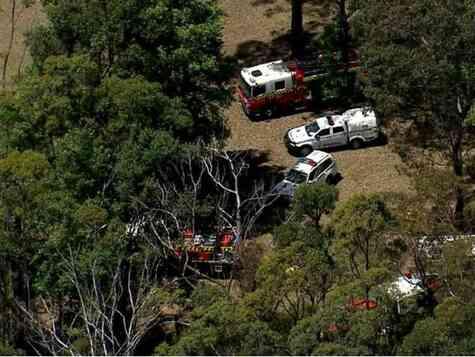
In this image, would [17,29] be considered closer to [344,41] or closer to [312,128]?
[344,41]

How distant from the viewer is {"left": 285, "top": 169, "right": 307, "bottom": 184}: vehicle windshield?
41.2 meters

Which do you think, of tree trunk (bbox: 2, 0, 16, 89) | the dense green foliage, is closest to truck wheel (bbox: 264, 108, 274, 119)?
the dense green foliage

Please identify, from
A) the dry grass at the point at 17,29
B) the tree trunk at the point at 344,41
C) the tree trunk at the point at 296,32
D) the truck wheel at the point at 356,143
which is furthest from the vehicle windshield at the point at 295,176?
the dry grass at the point at 17,29

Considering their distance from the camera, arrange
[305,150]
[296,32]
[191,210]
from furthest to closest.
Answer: [296,32] < [305,150] < [191,210]

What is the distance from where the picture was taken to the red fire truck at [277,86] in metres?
45.9

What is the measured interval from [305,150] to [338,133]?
5.15ft

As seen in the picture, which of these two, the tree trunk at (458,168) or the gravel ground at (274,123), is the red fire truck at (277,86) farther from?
the tree trunk at (458,168)

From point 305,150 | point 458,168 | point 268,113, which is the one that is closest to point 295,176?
point 305,150

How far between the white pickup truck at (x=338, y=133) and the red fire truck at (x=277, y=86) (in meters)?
2.65

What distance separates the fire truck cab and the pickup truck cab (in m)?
4.65

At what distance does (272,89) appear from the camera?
46031mm

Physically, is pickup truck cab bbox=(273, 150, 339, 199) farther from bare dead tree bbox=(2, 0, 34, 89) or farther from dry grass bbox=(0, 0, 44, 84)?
dry grass bbox=(0, 0, 44, 84)

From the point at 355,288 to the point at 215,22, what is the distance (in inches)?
561

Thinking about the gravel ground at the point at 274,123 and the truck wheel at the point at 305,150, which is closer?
the gravel ground at the point at 274,123
